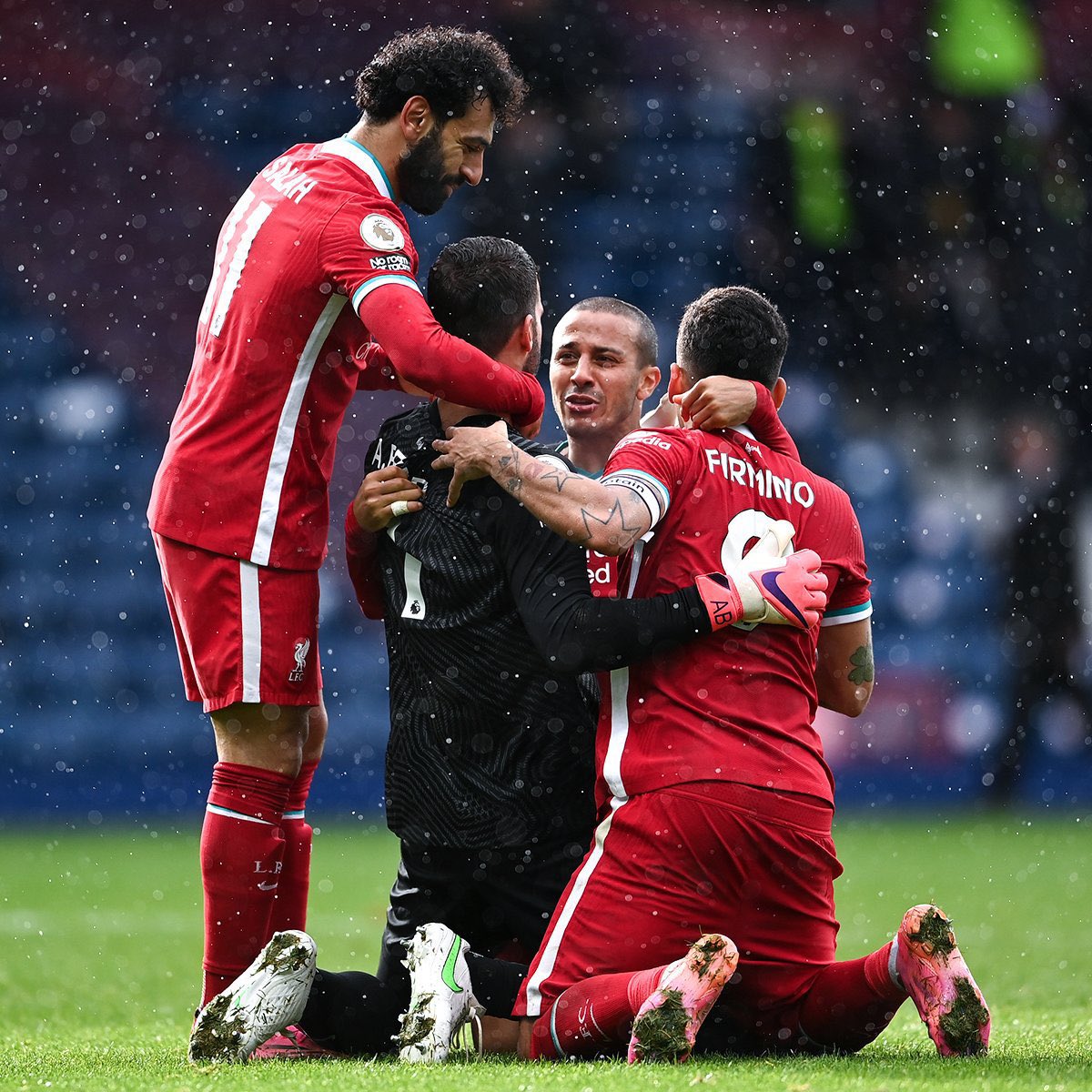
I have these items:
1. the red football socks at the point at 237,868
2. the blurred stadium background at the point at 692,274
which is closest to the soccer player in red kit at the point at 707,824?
the red football socks at the point at 237,868

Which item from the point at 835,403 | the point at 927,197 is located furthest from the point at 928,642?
the point at 927,197

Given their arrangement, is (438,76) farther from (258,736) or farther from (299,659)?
(258,736)

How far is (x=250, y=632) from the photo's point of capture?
3.43 meters

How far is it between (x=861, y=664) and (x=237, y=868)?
4.73 ft

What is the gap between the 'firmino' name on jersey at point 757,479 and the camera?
3.24 metres

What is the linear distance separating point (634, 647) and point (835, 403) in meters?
9.91

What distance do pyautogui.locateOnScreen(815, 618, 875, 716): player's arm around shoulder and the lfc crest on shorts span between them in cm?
113

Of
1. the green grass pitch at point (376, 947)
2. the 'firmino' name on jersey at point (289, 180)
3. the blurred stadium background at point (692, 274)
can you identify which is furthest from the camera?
the blurred stadium background at point (692, 274)

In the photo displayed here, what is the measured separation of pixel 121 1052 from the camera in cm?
335

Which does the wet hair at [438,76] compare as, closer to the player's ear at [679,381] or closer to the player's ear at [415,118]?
the player's ear at [415,118]

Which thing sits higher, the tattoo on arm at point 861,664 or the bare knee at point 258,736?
the tattoo on arm at point 861,664

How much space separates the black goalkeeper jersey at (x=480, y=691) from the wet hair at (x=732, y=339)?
1.44 ft

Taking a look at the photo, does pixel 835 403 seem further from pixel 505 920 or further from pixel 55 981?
pixel 505 920

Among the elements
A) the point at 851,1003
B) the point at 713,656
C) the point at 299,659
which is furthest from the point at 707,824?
the point at 299,659
